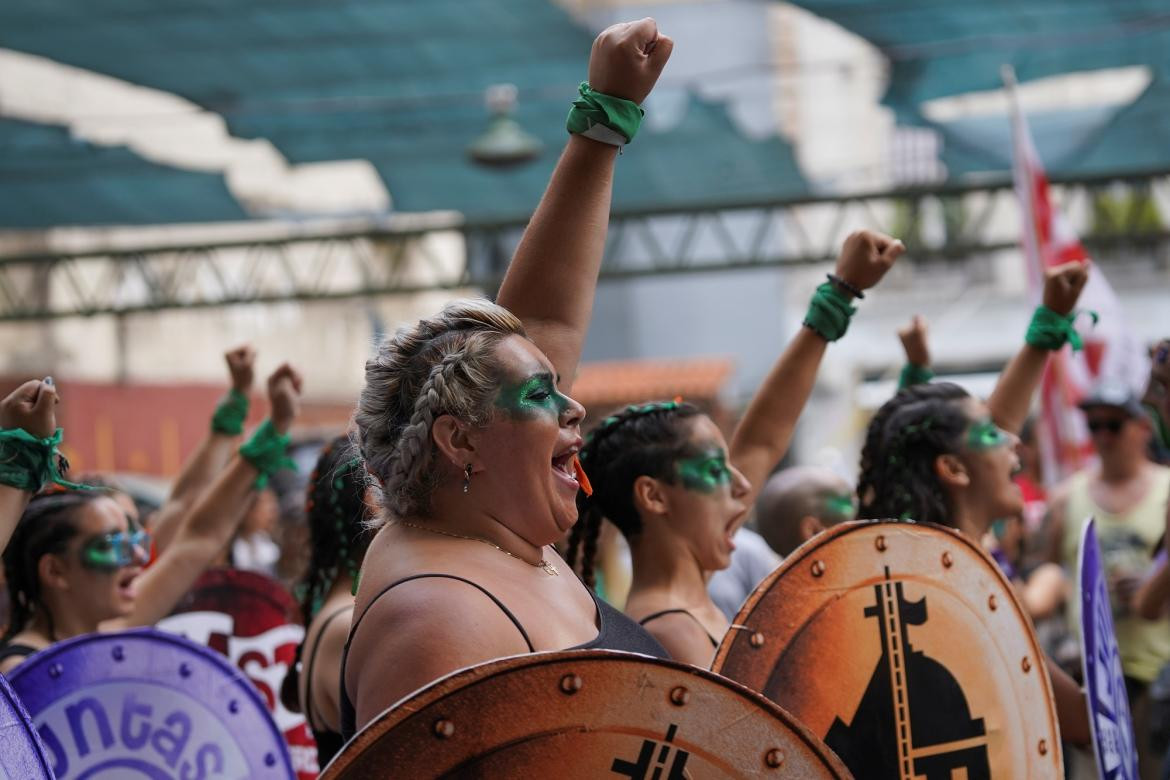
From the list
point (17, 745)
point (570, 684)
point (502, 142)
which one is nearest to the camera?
point (570, 684)

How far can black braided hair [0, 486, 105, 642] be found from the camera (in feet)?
13.0

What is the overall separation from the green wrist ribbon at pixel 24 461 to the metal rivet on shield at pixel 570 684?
1178 mm

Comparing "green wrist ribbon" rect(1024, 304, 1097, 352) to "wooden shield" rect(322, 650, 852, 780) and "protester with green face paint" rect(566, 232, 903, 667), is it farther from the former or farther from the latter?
"wooden shield" rect(322, 650, 852, 780)

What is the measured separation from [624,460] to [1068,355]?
4177 mm

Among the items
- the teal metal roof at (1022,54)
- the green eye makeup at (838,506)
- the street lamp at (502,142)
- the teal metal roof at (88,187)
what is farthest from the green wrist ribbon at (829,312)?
the teal metal roof at (88,187)

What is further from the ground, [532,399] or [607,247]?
[607,247]

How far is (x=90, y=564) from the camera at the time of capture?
392cm

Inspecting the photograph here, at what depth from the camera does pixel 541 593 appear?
7.28 ft

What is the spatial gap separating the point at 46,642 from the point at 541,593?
2.08 m

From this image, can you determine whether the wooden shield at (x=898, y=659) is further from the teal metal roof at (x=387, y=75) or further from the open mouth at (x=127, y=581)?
the teal metal roof at (x=387, y=75)

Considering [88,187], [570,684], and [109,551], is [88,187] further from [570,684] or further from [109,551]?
[570,684]

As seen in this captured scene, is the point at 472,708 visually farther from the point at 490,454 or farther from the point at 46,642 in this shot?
the point at 46,642

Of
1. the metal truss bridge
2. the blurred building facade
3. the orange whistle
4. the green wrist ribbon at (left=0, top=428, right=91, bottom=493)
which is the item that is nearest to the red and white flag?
the blurred building facade

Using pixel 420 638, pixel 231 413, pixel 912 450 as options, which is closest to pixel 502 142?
pixel 231 413
